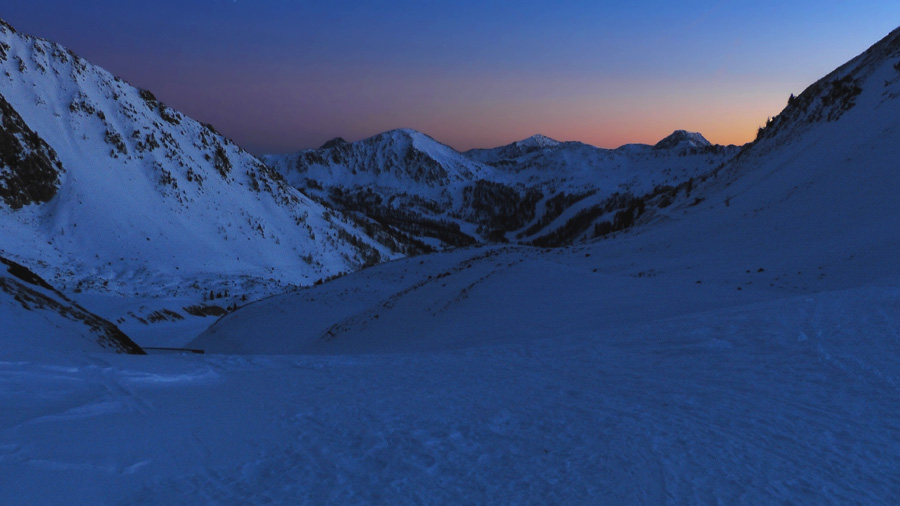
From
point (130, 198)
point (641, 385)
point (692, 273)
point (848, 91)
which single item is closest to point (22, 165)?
point (130, 198)

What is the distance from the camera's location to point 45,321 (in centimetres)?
1265

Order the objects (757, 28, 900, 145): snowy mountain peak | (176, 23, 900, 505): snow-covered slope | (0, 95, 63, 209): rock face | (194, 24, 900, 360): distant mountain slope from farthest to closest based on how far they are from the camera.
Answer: (0, 95, 63, 209): rock face
(757, 28, 900, 145): snowy mountain peak
(194, 24, 900, 360): distant mountain slope
(176, 23, 900, 505): snow-covered slope

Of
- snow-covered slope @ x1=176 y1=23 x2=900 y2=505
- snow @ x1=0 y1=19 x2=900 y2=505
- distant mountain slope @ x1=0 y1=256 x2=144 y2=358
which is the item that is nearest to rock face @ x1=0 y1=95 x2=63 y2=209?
distant mountain slope @ x1=0 y1=256 x2=144 y2=358

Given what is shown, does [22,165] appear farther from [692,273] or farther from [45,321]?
[692,273]

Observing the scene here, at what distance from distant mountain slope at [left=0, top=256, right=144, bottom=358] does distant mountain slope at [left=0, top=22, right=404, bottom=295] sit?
5516 centimetres

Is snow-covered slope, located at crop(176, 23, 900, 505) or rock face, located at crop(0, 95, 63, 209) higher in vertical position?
rock face, located at crop(0, 95, 63, 209)

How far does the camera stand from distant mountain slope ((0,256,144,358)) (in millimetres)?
11359

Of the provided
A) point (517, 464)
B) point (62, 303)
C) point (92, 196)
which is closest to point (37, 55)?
point (92, 196)

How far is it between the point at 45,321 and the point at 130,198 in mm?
89379

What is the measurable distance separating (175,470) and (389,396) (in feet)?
10.1

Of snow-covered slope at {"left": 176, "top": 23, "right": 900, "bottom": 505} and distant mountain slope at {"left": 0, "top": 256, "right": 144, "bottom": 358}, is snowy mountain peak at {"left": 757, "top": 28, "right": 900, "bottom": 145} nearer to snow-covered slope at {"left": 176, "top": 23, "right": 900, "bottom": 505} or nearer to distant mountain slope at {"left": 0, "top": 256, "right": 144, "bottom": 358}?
snow-covered slope at {"left": 176, "top": 23, "right": 900, "bottom": 505}

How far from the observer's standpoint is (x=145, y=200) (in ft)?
291

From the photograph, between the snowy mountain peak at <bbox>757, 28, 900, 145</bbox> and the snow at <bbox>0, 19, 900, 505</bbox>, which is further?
the snowy mountain peak at <bbox>757, 28, 900, 145</bbox>

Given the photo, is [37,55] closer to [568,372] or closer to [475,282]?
[475,282]
